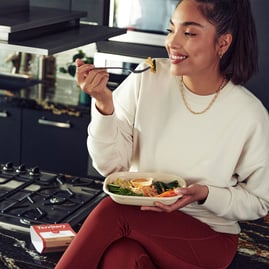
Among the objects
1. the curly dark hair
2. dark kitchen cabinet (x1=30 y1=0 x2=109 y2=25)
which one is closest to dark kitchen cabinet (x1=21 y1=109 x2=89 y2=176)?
dark kitchen cabinet (x1=30 y1=0 x2=109 y2=25)

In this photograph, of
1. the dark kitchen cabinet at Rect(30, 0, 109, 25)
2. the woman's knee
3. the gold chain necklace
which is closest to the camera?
the woman's knee

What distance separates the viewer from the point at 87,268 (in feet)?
5.95

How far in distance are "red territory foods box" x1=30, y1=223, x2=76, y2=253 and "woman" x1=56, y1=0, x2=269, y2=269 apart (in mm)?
182

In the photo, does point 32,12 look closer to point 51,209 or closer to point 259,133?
point 51,209

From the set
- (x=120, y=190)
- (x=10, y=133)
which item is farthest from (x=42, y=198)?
(x=10, y=133)

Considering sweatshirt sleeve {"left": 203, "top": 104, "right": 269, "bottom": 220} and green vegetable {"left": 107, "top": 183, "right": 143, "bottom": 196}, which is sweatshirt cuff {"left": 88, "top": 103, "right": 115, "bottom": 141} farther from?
sweatshirt sleeve {"left": 203, "top": 104, "right": 269, "bottom": 220}

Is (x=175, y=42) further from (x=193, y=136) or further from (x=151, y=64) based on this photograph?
(x=193, y=136)

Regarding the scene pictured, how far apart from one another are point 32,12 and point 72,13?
14 cm

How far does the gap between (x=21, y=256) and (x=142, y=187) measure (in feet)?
1.25

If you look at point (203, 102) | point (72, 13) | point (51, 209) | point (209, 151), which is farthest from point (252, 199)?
point (72, 13)

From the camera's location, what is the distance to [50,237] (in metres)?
1.96

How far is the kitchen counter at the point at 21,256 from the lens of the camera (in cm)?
189

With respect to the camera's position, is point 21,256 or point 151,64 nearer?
point 21,256

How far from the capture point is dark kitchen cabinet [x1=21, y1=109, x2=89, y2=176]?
3809 millimetres
